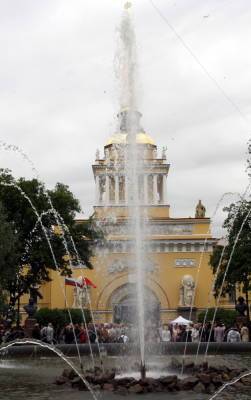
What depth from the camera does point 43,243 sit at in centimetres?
3362

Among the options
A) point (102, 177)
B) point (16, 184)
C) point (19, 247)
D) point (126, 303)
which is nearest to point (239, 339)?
point (19, 247)

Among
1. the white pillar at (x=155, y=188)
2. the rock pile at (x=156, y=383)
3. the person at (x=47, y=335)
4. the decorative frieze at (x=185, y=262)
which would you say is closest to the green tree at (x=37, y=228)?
the person at (x=47, y=335)

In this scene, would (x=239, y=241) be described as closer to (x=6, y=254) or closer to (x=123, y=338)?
(x=123, y=338)

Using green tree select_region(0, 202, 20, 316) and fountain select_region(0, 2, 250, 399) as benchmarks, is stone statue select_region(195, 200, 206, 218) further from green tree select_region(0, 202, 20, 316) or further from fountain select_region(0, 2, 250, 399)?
fountain select_region(0, 2, 250, 399)

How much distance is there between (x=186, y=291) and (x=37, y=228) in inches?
657

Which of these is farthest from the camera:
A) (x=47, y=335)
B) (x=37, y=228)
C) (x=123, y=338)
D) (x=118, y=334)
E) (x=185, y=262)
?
(x=185, y=262)

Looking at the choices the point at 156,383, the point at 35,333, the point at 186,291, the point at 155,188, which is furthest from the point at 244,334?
the point at 155,188

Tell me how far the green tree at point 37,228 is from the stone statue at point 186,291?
12.9 metres

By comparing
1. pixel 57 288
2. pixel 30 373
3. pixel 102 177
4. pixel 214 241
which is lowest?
pixel 30 373

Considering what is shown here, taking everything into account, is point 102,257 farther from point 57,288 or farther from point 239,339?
point 239,339

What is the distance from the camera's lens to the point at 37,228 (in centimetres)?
3372

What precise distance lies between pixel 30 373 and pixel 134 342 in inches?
100

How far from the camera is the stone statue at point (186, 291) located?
46.0 meters

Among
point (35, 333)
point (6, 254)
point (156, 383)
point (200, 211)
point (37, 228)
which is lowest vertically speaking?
point (156, 383)
